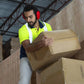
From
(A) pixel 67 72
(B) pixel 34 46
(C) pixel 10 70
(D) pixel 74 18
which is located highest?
(D) pixel 74 18

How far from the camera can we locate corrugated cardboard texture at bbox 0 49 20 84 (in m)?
3.83

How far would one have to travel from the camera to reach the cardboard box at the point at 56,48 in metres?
1.75

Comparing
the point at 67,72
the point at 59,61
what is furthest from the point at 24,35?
the point at 67,72

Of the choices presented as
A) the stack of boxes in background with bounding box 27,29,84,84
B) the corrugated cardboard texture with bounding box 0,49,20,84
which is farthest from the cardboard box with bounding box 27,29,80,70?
the corrugated cardboard texture with bounding box 0,49,20,84

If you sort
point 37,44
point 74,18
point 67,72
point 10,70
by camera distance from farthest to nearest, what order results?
point 10,70
point 74,18
point 37,44
point 67,72

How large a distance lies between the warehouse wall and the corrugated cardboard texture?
61.7 inches

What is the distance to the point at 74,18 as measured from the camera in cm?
228

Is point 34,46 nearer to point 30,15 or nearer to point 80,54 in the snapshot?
point 30,15

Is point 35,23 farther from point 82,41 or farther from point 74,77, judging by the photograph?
point 74,77

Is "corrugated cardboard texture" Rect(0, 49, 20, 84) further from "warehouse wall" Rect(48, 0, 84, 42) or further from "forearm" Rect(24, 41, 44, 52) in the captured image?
"forearm" Rect(24, 41, 44, 52)

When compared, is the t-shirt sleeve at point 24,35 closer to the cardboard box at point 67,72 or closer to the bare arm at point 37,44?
the bare arm at point 37,44

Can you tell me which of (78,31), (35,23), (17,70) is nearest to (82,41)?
(78,31)

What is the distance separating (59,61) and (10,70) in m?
Result: 2.59

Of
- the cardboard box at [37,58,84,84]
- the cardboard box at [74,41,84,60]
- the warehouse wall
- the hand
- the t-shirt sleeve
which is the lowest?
the cardboard box at [37,58,84,84]
